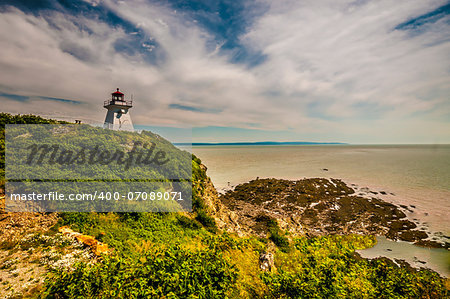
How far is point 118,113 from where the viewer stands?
33.9m

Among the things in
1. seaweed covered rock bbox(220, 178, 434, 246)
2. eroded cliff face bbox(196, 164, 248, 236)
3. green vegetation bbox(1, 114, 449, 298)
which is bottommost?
seaweed covered rock bbox(220, 178, 434, 246)

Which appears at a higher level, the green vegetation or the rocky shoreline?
the green vegetation

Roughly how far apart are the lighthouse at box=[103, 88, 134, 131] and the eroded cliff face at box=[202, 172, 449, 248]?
19.2 m

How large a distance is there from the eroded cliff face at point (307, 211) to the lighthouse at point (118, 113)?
19.2 meters

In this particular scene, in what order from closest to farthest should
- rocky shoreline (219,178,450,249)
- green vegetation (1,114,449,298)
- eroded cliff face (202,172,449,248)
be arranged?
green vegetation (1,114,449,298) → eroded cliff face (202,172,449,248) → rocky shoreline (219,178,450,249)

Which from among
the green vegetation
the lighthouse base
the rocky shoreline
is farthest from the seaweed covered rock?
the lighthouse base

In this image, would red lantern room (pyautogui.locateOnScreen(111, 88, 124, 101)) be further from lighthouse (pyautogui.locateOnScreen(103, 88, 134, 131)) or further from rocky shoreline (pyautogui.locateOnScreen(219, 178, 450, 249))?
rocky shoreline (pyautogui.locateOnScreen(219, 178, 450, 249))

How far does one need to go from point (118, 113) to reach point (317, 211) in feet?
122

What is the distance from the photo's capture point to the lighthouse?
33.2m

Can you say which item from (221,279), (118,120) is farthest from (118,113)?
(221,279)

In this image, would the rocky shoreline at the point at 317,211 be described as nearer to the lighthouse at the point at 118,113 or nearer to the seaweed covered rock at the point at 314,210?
the seaweed covered rock at the point at 314,210

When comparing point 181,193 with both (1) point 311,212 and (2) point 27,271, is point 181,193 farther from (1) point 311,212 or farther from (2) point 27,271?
(1) point 311,212

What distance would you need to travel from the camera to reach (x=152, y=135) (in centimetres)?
3400

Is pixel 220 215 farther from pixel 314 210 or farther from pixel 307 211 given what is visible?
pixel 314 210
